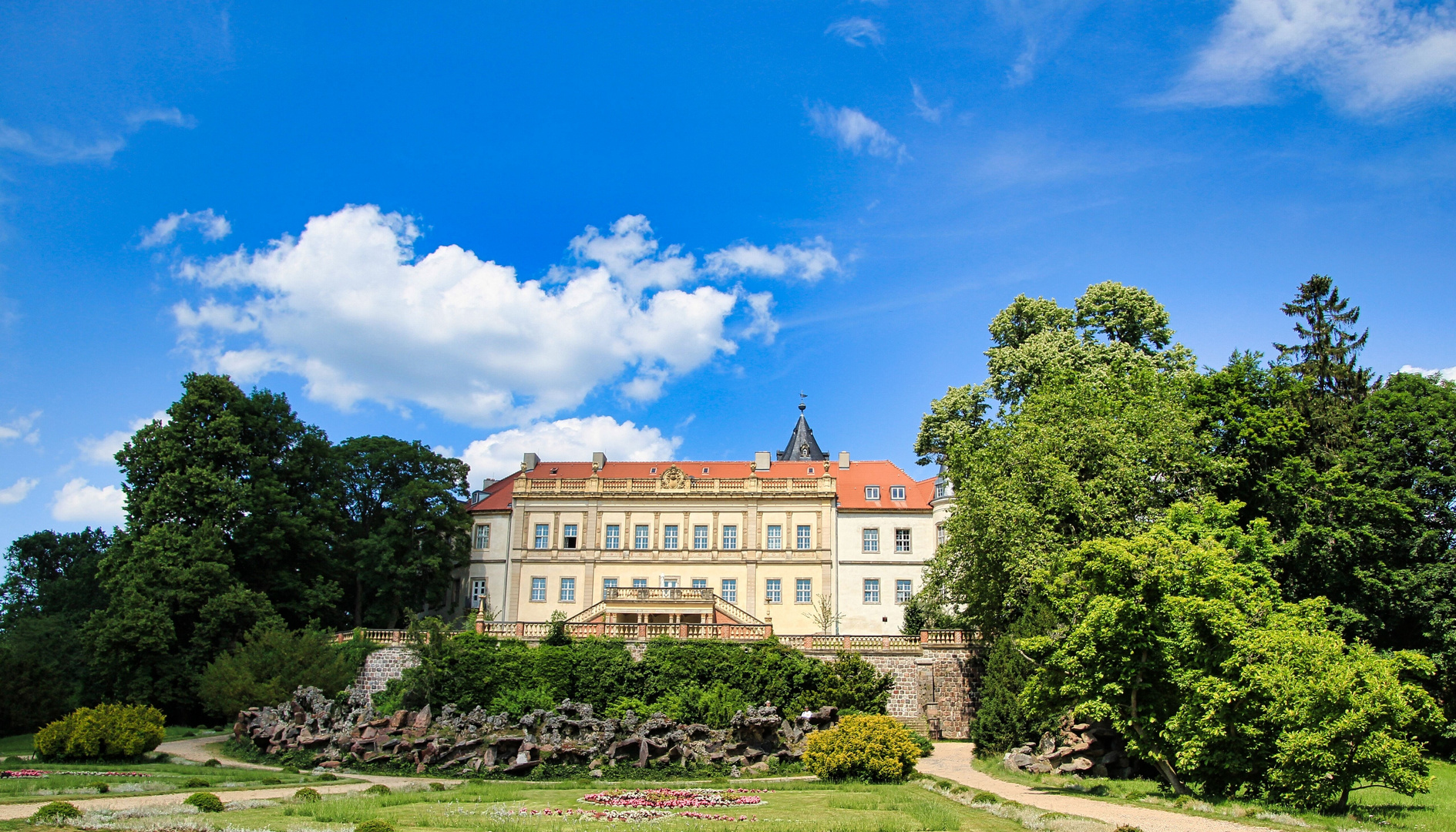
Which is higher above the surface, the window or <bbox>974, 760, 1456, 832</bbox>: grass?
the window

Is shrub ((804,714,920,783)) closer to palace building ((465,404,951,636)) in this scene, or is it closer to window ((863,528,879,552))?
palace building ((465,404,951,636))

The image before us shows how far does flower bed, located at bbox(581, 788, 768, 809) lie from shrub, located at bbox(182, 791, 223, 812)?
6.49 meters

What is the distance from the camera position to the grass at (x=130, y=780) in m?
17.6

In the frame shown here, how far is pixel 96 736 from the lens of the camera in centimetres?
2439

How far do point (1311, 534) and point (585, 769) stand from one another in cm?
Result: 2215

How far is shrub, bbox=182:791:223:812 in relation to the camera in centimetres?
1562

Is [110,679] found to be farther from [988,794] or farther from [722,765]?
[988,794]

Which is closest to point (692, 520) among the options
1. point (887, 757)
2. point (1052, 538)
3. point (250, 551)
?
A: point (250, 551)

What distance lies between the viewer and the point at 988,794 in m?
18.4

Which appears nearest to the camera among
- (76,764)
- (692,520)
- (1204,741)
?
(1204,741)

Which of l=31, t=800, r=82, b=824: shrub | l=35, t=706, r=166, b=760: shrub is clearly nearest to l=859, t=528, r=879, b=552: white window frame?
l=35, t=706, r=166, b=760: shrub

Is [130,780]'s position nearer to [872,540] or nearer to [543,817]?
[543,817]

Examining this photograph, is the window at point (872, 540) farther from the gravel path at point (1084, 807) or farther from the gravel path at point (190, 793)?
the gravel path at point (190, 793)

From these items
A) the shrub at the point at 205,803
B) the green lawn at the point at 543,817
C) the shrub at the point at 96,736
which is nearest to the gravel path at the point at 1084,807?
the green lawn at the point at 543,817
